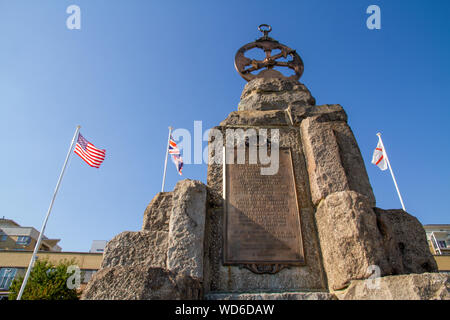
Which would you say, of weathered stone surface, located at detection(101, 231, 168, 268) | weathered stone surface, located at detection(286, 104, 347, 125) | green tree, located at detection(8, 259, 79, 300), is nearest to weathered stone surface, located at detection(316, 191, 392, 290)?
weathered stone surface, located at detection(286, 104, 347, 125)

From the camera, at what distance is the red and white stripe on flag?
10.1m

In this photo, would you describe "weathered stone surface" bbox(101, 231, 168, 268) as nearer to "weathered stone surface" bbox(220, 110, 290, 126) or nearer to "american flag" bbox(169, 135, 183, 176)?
"weathered stone surface" bbox(220, 110, 290, 126)

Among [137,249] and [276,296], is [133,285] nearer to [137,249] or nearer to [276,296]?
[137,249]

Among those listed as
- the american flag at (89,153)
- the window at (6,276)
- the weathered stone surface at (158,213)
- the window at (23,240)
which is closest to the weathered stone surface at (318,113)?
the weathered stone surface at (158,213)

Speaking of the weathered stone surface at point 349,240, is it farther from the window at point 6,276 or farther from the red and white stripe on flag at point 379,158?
the window at point 6,276

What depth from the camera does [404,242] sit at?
9.89ft

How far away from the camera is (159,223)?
3178 millimetres

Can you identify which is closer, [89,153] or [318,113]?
[318,113]

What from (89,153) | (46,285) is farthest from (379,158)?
(46,285)

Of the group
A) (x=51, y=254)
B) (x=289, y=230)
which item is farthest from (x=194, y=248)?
(x=51, y=254)

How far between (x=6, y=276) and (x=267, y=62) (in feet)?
83.9
